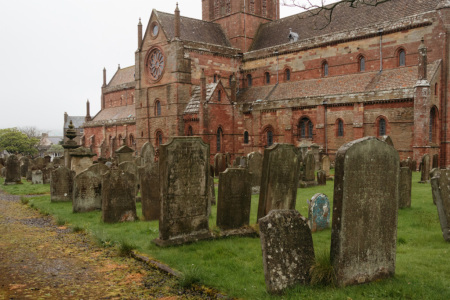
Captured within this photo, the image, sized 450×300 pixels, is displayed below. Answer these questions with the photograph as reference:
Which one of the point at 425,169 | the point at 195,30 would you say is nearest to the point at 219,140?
the point at 195,30

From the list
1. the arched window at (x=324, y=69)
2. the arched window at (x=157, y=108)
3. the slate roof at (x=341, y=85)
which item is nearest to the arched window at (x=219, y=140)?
the slate roof at (x=341, y=85)

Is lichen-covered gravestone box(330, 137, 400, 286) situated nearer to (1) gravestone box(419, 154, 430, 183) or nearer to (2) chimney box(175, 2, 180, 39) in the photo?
(1) gravestone box(419, 154, 430, 183)

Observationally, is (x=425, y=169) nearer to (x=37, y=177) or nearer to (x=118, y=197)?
(x=118, y=197)

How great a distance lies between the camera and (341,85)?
26828 millimetres

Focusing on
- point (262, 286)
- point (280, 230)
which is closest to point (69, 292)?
point (262, 286)

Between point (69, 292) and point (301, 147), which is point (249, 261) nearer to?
point (69, 292)

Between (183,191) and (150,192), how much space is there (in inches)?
108

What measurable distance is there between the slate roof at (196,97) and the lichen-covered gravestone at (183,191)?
2102cm

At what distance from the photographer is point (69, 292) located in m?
5.28

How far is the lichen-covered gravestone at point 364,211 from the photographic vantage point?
190 inches

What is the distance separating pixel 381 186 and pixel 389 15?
81.2 feet

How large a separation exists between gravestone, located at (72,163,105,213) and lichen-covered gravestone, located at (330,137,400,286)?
7888 mm

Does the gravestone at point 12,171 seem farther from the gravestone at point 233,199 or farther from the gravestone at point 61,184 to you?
the gravestone at point 233,199

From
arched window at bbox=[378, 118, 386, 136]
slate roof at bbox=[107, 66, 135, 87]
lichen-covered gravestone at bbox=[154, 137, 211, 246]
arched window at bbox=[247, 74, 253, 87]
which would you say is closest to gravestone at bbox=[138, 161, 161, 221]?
lichen-covered gravestone at bbox=[154, 137, 211, 246]
